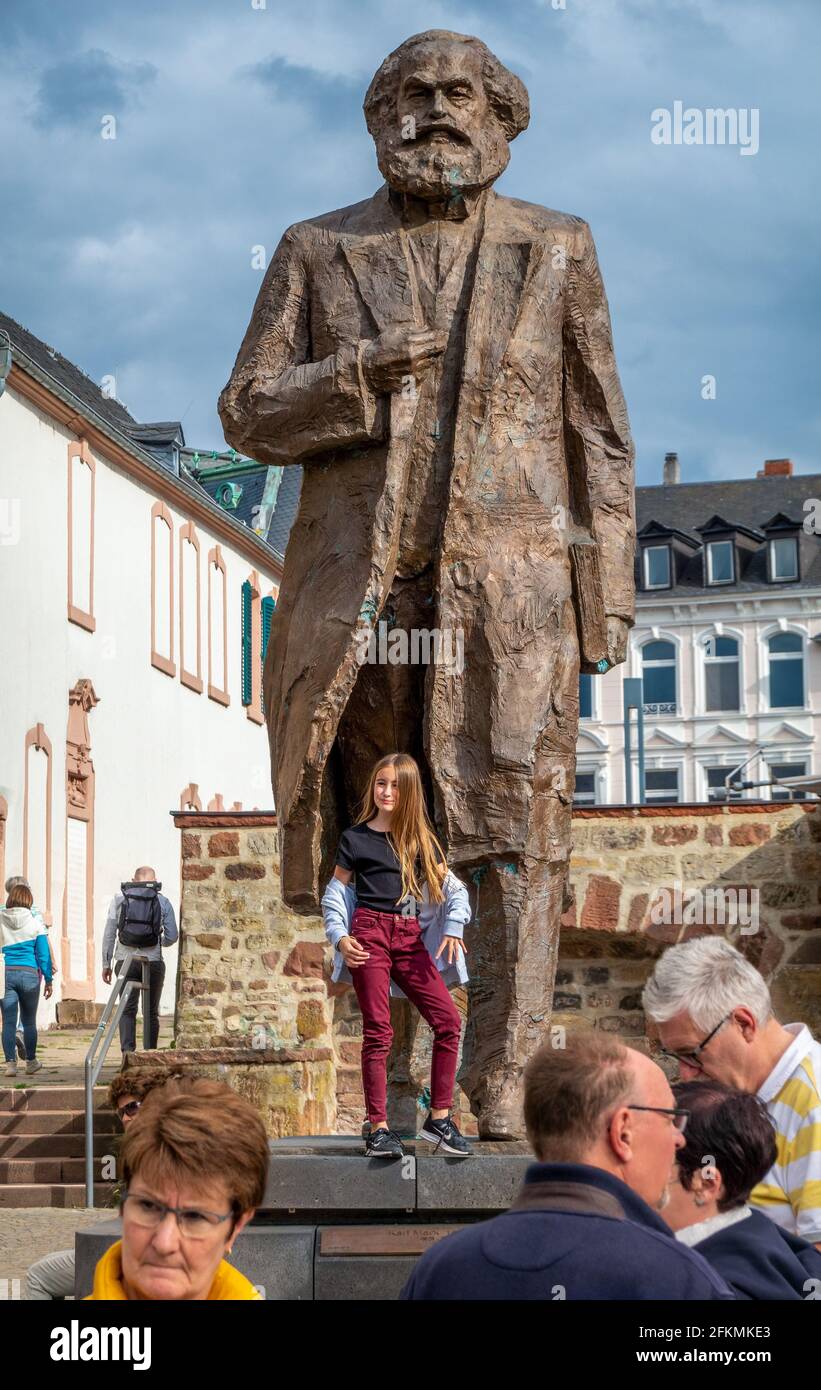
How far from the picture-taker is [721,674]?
160 feet

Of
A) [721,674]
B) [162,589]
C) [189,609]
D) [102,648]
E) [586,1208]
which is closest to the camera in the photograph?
[586,1208]

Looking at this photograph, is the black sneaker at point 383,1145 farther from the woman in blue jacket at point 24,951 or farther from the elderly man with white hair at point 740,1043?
the woman in blue jacket at point 24,951

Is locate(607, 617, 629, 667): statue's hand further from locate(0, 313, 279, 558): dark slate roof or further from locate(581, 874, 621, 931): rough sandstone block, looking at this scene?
locate(0, 313, 279, 558): dark slate roof

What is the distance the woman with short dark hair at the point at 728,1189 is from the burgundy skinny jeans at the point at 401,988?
5.54ft

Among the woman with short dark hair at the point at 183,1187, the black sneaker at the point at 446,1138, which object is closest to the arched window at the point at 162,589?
the black sneaker at the point at 446,1138

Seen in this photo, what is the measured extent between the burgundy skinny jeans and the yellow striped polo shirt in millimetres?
1375

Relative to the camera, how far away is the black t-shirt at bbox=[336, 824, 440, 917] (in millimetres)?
5219

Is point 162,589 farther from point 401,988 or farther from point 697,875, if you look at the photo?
point 401,988

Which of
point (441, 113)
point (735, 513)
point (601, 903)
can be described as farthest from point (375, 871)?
point (735, 513)

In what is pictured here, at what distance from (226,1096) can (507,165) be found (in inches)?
138

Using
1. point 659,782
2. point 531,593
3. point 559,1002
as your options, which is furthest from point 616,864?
point 659,782

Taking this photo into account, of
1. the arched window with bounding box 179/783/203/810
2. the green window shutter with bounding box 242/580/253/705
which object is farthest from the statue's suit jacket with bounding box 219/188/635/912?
the green window shutter with bounding box 242/580/253/705

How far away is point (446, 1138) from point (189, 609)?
28.6 metres

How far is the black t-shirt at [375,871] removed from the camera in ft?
17.1
